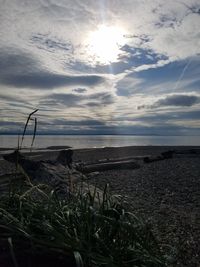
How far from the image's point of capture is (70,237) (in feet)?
8.03

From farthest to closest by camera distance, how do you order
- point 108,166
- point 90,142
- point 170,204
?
point 90,142, point 108,166, point 170,204

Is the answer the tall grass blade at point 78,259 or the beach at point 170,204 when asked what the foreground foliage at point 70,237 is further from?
the beach at point 170,204

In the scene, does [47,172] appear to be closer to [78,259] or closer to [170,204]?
[170,204]

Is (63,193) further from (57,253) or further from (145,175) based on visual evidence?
(145,175)

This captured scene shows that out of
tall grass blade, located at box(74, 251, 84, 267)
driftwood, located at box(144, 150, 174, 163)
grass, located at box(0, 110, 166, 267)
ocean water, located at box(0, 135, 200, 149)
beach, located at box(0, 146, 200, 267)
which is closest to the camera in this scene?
tall grass blade, located at box(74, 251, 84, 267)

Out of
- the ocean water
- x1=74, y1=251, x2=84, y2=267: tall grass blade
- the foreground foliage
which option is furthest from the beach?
the ocean water

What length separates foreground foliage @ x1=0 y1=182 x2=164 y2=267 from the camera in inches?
92.1

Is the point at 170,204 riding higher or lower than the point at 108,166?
lower

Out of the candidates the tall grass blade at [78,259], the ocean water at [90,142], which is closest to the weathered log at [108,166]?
the ocean water at [90,142]

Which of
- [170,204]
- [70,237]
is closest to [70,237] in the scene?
[70,237]

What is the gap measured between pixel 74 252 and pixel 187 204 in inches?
261

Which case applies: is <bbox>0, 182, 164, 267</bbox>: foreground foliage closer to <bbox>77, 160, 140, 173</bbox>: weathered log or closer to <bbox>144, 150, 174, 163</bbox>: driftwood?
<bbox>77, 160, 140, 173</bbox>: weathered log

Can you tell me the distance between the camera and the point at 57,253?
237cm

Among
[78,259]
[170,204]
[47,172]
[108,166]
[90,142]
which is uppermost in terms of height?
[90,142]
